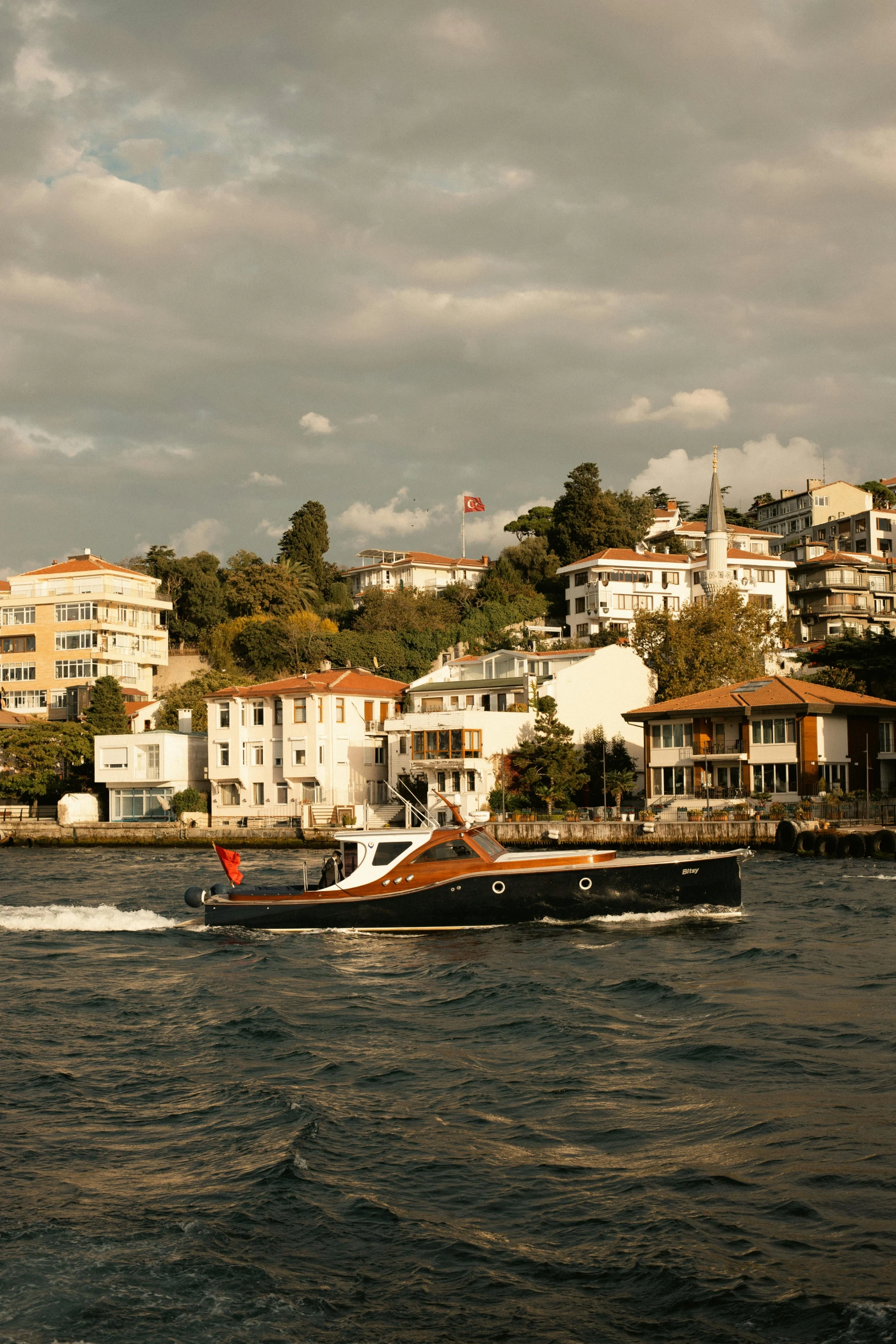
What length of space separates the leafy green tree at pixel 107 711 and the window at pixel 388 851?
50.1 m

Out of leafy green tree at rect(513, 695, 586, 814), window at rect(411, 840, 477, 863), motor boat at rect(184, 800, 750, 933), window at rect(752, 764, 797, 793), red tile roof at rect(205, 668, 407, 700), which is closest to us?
motor boat at rect(184, 800, 750, 933)

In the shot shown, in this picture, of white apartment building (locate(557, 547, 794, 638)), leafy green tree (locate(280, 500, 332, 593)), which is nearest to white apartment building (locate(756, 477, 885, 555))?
white apartment building (locate(557, 547, 794, 638))

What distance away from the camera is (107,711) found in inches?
2923

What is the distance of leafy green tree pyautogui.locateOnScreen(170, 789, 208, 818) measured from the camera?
6888 centimetres

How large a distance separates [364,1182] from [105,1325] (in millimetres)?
3061

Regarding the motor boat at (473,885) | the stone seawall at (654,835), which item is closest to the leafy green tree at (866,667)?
the stone seawall at (654,835)

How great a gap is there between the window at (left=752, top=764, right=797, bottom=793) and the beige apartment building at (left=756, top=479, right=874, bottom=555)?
180 ft

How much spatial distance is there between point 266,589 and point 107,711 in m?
18.5

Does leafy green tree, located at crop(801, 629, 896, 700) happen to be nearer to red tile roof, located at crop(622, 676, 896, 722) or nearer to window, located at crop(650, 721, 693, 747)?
red tile roof, located at crop(622, 676, 896, 722)

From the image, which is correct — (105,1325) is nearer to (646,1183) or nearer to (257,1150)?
(257,1150)

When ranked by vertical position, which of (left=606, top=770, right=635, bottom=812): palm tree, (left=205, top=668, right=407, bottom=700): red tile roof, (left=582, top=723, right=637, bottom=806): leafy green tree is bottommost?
(left=606, top=770, right=635, bottom=812): palm tree

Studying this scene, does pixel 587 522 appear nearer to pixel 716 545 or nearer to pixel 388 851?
pixel 716 545

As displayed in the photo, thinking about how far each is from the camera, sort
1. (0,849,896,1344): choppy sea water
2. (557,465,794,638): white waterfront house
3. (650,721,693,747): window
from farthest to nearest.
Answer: (557,465,794,638): white waterfront house → (650,721,693,747): window → (0,849,896,1344): choppy sea water

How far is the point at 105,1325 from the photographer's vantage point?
338 inches
